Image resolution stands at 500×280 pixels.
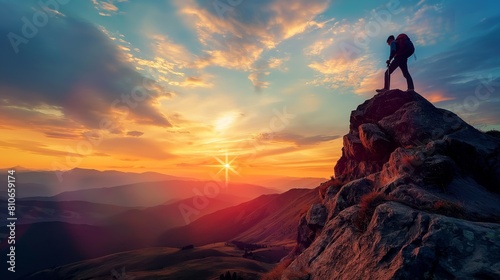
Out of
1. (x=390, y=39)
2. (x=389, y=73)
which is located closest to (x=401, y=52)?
(x=390, y=39)

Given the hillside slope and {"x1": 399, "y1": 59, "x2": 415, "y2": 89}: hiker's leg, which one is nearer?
{"x1": 399, "y1": 59, "x2": 415, "y2": 89}: hiker's leg

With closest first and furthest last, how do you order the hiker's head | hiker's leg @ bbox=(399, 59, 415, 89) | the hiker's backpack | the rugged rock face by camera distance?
the rugged rock face → the hiker's backpack → hiker's leg @ bbox=(399, 59, 415, 89) → the hiker's head

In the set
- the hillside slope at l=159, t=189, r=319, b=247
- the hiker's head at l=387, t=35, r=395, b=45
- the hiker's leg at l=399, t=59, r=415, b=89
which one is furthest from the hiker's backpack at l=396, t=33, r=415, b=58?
the hillside slope at l=159, t=189, r=319, b=247

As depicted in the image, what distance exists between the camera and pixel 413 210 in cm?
777

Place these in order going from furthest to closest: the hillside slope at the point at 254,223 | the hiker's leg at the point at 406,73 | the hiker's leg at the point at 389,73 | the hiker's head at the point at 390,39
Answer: the hillside slope at the point at 254,223 → the hiker's head at the point at 390,39 → the hiker's leg at the point at 389,73 → the hiker's leg at the point at 406,73

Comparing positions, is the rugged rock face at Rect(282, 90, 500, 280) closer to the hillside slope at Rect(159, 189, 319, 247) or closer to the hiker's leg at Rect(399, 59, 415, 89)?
the hiker's leg at Rect(399, 59, 415, 89)

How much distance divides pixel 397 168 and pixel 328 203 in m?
5.03

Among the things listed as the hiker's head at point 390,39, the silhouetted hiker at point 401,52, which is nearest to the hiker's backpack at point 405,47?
the silhouetted hiker at point 401,52

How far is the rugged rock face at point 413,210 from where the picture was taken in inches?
236

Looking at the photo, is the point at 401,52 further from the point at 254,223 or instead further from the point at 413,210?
the point at 254,223

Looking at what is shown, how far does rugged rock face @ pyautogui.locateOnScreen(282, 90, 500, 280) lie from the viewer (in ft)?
19.6

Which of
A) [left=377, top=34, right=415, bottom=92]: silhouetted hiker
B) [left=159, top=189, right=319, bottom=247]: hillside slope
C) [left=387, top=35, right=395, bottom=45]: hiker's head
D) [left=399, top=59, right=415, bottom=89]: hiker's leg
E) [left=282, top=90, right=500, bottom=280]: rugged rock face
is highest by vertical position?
[left=387, top=35, right=395, bottom=45]: hiker's head

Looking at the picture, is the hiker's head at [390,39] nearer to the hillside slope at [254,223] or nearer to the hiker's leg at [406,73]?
the hiker's leg at [406,73]

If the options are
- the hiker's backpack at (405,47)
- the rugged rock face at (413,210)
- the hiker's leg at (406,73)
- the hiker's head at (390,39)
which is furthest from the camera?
the hiker's head at (390,39)
